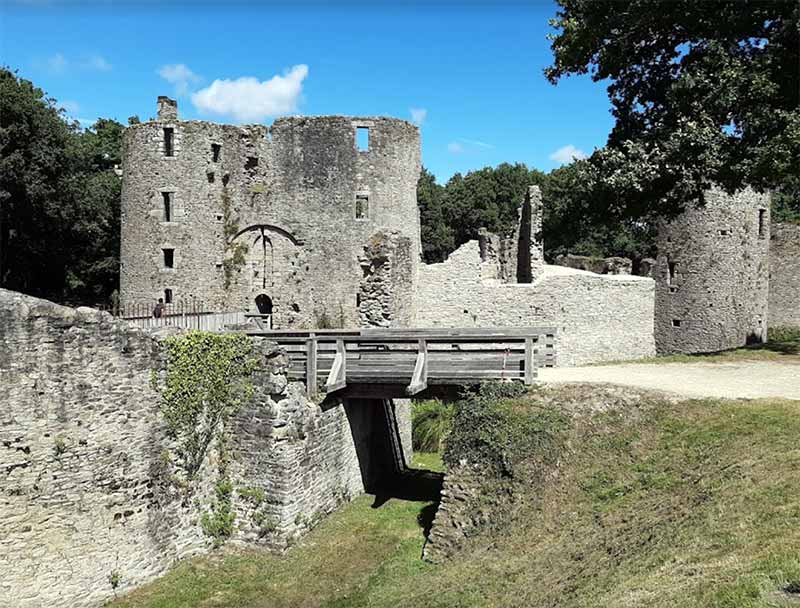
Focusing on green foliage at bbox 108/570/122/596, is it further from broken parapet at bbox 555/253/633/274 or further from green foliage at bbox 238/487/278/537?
broken parapet at bbox 555/253/633/274

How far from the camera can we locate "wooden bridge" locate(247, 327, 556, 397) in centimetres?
1295

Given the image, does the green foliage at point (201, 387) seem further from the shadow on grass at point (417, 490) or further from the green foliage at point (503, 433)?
the shadow on grass at point (417, 490)

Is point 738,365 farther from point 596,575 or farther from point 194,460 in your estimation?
point 194,460

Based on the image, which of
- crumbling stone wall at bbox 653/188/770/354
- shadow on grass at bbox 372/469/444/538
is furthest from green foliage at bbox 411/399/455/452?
crumbling stone wall at bbox 653/188/770/354

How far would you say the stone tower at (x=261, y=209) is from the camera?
948 inches

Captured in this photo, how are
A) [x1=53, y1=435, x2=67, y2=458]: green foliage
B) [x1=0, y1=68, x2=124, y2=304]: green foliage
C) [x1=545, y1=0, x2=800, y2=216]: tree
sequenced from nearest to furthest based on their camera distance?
[x1=53, y1=435, x2=67, y2=458]: green foliage
[x1=545, y1=0, x2=800, y2=216]: tree
[x1=0, y1=68, x2=124, y2=304]: green foliage

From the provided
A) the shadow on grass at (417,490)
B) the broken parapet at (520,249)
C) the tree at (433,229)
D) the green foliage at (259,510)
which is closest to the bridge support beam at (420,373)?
the shadow on grass at (417,490)

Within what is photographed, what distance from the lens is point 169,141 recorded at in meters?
24.0

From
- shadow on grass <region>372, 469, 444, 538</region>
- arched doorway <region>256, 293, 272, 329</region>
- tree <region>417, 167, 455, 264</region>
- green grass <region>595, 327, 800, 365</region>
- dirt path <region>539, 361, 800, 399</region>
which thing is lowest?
shadow on grass <region>372, 469, 444, 538</region>

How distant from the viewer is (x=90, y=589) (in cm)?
1095

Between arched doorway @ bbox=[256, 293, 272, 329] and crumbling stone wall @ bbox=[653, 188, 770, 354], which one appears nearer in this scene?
crumbling stone wall @ bbox=[653, 188, 770, 354]

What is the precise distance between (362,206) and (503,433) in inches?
586

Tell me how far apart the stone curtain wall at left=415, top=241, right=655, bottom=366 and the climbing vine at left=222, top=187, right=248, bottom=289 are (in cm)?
731

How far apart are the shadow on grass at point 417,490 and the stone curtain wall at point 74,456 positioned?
522 cm
